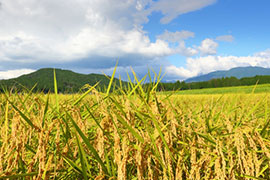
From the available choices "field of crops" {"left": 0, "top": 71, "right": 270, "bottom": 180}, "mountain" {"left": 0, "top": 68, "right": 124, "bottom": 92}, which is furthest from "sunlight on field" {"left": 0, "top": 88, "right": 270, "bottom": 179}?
"mountain" {"left": 0, "top": 68, "right": 124, "bottom": 92}

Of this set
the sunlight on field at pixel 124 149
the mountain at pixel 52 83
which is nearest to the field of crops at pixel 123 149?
the sunlight on field at pixel 124 149

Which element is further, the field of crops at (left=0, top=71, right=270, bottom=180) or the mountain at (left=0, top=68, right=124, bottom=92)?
the mountain at (left=0, top=68, right=124, bottom=92)

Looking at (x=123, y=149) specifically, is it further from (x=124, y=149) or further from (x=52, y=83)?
(x=52, y=83)

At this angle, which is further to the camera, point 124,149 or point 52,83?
point 52,83

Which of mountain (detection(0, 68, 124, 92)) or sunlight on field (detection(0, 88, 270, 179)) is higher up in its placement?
mountain (detection(0, 68, 124, 92))

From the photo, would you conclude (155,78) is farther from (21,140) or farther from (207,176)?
(21,140)

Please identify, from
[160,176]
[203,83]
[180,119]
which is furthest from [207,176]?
[203,83]

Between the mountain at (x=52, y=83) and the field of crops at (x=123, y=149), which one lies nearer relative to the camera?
the field of crops at (x=123, y=149)

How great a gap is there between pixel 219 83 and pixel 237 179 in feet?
256

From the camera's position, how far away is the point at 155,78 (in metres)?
2.14

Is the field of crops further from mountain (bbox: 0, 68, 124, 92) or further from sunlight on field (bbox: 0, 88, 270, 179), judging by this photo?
mountain (bbox: 0, 68, 124, 92)

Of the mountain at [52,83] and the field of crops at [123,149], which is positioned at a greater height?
the mountain at [52,83]

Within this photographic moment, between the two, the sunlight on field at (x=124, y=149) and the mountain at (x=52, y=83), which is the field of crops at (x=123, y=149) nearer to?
the sunlight on field at (x=124, y=149)

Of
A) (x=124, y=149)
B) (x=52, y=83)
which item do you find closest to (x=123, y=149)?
(x=124, y=149)
